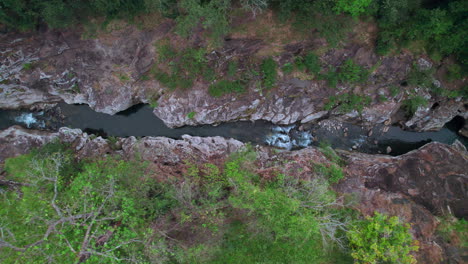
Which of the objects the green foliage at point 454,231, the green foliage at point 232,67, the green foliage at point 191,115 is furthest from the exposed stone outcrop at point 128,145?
the green foliage at point 454,231

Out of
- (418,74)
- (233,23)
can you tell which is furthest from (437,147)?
(233,23)

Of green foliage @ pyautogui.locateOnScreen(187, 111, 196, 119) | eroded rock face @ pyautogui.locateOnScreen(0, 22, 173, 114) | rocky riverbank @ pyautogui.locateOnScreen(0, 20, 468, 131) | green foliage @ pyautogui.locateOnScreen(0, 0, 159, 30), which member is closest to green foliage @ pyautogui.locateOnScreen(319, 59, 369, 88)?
rocky riverbank @ pyautogui.locateOnScreen(0, 20, 468, 131)

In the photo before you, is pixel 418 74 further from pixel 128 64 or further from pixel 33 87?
pixel 33 87

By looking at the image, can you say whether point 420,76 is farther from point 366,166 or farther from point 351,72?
point 366,166

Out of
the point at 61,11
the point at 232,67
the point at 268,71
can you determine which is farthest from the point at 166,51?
the point at 268,71

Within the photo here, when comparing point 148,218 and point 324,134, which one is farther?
point 324,134

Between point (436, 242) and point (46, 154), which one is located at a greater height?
point (436, 242)

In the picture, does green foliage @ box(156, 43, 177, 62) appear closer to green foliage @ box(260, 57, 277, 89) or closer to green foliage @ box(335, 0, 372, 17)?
green foliage @ box(260, 57, 277, 89)
